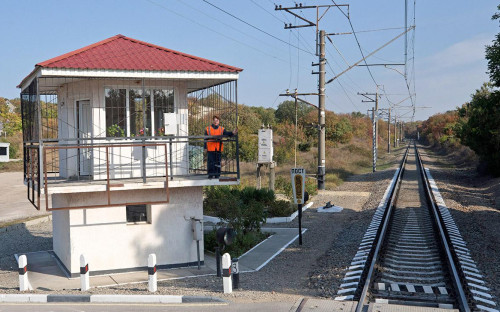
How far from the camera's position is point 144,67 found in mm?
11219

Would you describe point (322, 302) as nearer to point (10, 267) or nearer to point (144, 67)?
point (144, 67)

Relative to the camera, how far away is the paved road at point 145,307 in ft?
27.8

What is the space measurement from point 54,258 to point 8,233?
5793 mm

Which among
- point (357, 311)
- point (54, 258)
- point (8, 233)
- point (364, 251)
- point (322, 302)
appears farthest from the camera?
point (8, 233)

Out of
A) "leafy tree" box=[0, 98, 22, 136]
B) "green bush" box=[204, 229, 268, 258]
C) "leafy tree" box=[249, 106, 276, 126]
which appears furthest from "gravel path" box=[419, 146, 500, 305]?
"leafy tree" box=[0, 98, 22, 136]

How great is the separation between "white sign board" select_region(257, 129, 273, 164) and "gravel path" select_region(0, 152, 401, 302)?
Result: 264 centimetres

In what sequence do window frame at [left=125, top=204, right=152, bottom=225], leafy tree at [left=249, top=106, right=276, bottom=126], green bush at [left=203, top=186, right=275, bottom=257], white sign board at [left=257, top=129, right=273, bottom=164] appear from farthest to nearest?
leafy tree at [left=249, top=106, right=276, bottom=126] < white sign board at [left=257, top=129, right=273, bottom=164] < green bush at [left=203, top=186, right=275, bottom=257] < window frame at [left=125, top=204, right=152, bottom=225]

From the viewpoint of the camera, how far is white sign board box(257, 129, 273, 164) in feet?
67.2

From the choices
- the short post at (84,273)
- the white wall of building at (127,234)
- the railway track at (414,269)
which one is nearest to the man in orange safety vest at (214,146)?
the white wall of building at (127,234)

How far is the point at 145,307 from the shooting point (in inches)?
350

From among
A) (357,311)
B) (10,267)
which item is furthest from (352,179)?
(357,311)

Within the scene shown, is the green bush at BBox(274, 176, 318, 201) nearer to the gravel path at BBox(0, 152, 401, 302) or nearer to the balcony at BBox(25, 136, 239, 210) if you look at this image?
the gravel path at BBox(0, 152, 401, 302)

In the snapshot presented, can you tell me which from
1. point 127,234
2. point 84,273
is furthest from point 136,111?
point 84,273

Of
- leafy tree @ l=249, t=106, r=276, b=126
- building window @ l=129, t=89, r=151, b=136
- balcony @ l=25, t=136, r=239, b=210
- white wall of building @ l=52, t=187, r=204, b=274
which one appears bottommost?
white wall of building @ l=52, t=187, r=204, b=274
